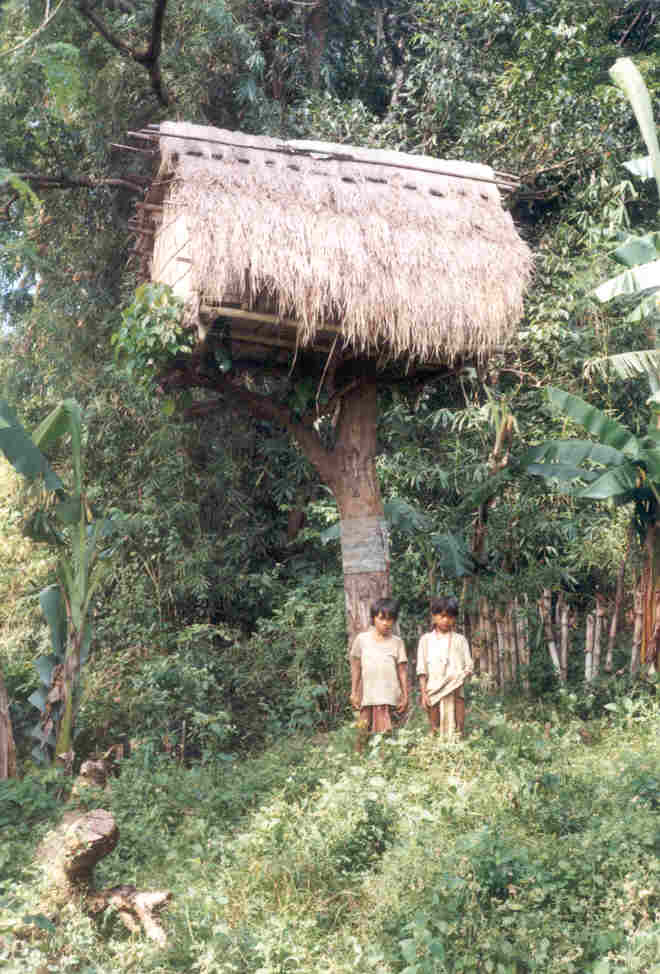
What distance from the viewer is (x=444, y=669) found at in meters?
5.70

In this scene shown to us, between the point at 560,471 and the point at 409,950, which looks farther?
the point at 560,471

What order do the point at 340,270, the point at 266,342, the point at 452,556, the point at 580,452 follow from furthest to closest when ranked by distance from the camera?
the point at 452,556 → the point at 580,452 → the point at 266,342 → the point at 340,270

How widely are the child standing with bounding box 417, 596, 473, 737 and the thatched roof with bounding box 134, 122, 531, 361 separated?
65.2 inches

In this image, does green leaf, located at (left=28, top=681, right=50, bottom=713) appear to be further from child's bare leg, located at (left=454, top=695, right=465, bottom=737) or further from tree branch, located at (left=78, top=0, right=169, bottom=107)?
tree branch, located at (left=78, top=0, right=169, bottom=107)

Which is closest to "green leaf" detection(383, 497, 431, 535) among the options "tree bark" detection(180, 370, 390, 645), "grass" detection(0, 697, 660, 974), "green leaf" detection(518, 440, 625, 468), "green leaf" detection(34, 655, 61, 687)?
"tree bark" detection(180, 370, 390, 645)

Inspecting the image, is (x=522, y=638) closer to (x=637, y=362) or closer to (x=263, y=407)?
(x=637, y=362)

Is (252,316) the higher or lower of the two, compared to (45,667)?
higher

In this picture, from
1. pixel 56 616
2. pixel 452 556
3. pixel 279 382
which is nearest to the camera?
pixel 56 616

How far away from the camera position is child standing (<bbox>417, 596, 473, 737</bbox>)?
18.7 feet

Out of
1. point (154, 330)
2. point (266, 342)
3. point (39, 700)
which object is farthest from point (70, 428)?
point (39, 700)

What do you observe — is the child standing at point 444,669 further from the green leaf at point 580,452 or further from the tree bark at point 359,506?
the green leaf at point 580,452

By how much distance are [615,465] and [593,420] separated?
13.6 inches

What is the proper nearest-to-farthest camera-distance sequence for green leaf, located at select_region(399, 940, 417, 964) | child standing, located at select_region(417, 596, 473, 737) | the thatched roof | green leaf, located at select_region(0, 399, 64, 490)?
green leaf, located at select_region(399, 940, 417, 964), child standing, located at select_region(417, 596, 473, 737), the thatched roof, green leaf, located at select_region(0, 399, 64, 490)

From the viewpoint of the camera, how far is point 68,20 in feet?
30.2
